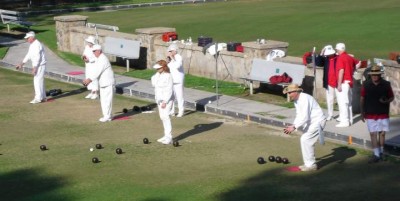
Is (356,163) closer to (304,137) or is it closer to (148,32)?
(304,137)

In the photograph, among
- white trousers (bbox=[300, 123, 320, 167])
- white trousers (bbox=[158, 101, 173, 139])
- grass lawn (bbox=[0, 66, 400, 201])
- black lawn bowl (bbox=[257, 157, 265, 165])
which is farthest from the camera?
white trousers (bbox=[158, 101, 173, 139])

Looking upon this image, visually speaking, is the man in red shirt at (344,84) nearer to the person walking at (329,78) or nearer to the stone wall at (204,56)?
the person walking at (329,78)

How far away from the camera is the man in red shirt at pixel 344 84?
1894cm

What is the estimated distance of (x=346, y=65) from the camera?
18.9m

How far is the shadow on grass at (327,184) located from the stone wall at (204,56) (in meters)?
4.36

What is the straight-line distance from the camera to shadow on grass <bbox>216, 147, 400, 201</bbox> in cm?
1412

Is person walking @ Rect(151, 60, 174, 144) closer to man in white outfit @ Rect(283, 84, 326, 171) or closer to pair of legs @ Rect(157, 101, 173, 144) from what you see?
pair of legs @ Rect(157, 101, 173, 144)

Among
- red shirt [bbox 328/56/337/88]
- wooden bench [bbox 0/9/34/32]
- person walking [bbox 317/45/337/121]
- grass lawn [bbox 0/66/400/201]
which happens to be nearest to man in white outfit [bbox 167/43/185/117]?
grass lawn [bbox 0/66/400/201]

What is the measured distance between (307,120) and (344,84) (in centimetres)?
385

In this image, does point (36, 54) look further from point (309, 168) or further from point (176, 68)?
point (309, 168)

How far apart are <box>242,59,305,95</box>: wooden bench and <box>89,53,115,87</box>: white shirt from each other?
160 inches

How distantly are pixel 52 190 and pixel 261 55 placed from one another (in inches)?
407

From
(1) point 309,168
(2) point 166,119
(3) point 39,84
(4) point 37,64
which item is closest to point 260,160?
(1) point 309,168

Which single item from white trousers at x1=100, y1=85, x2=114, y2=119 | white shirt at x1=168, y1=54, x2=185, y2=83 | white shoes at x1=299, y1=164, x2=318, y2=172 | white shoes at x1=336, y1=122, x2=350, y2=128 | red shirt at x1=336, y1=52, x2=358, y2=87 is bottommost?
white shoes at x1=299, y1=164, x2=318, y2=172
